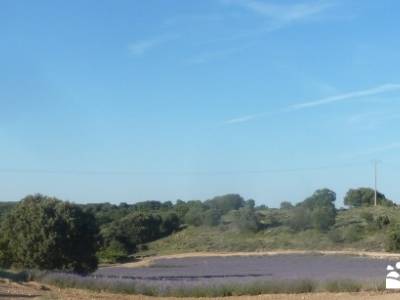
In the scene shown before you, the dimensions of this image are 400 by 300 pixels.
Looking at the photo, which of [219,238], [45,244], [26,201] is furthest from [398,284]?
[219,238]

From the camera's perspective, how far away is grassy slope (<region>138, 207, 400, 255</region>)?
290ft

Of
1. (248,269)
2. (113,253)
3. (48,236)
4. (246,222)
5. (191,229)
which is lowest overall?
(248,269)

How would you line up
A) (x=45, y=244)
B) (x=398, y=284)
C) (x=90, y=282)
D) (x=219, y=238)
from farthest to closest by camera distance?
(x=219, y=238) < (x=45, y=244) < (x=90, y=282) < (x=398, y=284)

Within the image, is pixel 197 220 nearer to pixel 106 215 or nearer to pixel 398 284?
pixel 106 215

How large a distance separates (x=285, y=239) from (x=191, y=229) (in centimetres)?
1606

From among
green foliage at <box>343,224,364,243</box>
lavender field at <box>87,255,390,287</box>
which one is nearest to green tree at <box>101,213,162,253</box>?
lavender field at <box>87,255,390,287</box>

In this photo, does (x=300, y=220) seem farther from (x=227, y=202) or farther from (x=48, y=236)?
(x=48, y=236)

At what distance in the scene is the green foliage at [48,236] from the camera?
51062mm

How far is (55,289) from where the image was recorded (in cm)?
3803

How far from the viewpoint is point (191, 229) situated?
105 meters

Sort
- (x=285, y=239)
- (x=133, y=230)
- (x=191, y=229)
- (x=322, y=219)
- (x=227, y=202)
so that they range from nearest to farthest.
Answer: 1. (x=285, y=239)
2. (x=322, y=219)
3. (x=133, y=230)
4. (x=191, y=229)
5. (x=227, y=202)

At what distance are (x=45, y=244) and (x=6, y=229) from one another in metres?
4.50

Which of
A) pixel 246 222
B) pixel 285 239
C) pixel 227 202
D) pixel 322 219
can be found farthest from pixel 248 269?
pixel 227 202

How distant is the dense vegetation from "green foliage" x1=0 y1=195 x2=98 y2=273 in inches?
2.4
